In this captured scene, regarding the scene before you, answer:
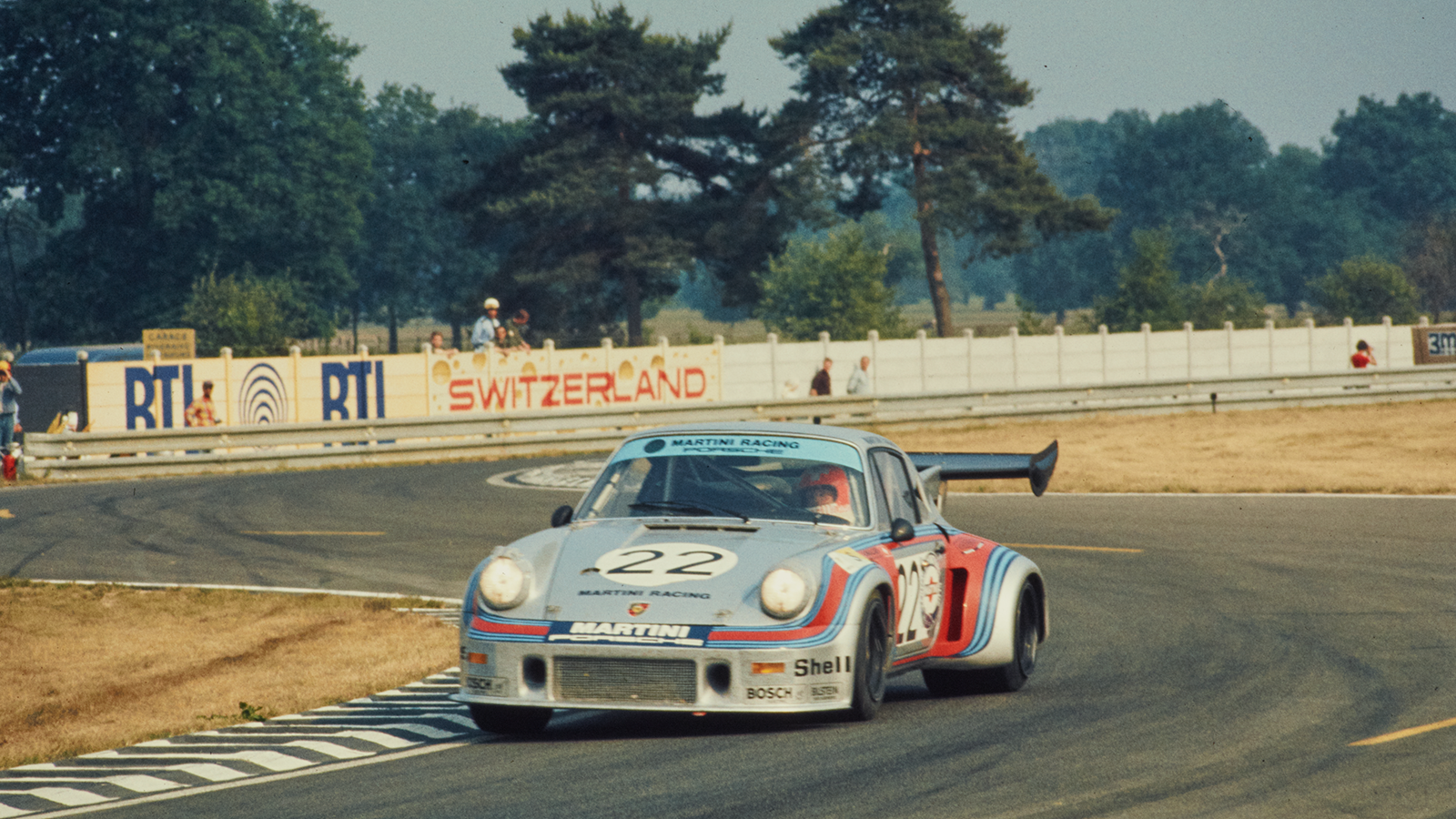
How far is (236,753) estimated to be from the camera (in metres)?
7.04

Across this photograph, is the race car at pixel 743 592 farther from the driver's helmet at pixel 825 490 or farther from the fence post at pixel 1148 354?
the fence post at pixel 1148 354

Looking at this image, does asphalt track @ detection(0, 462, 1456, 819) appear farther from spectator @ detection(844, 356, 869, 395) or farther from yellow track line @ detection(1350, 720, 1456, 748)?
spectator @ detection(844, 356, 869, 395)

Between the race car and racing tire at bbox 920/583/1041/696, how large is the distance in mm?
13

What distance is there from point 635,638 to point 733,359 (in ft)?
105

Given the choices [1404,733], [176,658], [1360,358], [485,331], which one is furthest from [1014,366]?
[1404,733]

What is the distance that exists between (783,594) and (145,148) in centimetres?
6951

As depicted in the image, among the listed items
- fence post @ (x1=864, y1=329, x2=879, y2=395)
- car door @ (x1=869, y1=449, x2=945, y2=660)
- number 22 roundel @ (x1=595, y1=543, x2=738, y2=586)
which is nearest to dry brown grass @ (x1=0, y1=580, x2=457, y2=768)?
number 22 roundel @ (x1=595, y1=543, x2=738, y2=586)

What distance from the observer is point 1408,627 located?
10367 mm

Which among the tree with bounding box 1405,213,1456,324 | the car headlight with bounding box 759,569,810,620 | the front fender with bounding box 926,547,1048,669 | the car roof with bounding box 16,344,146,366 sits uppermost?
the tree with bounding box 1405,213,1456,324

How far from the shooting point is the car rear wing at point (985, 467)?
9.66 m

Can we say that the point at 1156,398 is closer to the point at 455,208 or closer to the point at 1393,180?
the point at 455,208

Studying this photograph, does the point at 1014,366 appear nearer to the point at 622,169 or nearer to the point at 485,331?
the point at 485,331

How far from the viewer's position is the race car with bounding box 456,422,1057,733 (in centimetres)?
677

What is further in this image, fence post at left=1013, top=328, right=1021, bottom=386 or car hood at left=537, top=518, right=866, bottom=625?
fence post at left=1013, top=328, right=1021, bottom=386
